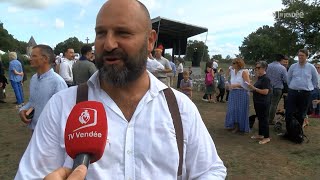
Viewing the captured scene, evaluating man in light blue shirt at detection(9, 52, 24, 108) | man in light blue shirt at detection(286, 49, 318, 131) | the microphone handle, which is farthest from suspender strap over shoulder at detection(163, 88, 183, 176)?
man in light blue shirt at detection(9, 52, 24, 108)

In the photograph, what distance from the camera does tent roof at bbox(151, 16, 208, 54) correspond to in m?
15.7

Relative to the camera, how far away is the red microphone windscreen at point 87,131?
49.9 inches

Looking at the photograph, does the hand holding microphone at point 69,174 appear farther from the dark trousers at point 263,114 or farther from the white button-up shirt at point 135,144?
the dark trousers at point 263,114

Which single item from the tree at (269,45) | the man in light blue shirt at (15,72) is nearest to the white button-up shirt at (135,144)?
the man in light blue shirt at (15,72)

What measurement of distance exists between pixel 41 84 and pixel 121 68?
3.14 m

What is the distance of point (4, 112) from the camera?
10.5m

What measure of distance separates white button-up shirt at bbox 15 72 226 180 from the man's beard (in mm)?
79

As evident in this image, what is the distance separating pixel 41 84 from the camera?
4512 millimetres

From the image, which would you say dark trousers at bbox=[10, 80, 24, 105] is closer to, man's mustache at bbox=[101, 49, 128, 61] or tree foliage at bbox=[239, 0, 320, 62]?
man's mustache at bbox=[101, 49, 128, 61]

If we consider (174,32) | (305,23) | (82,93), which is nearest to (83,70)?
(82,93)

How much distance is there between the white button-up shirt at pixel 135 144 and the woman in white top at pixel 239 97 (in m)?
6.03

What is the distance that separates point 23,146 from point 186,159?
226 inches

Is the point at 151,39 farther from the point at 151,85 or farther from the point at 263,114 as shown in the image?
the point at 263,114

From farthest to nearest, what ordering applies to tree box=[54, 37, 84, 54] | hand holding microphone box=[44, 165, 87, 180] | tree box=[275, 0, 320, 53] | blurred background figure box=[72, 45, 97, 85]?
1. tree box=[54, 37, 84, 54]
2. tree box=[275, 0, 320, 53]
3. blurred background figure box=[72, 45, 97, 85]
4. hand holding microphone box=[44, 165, 87, 180]
